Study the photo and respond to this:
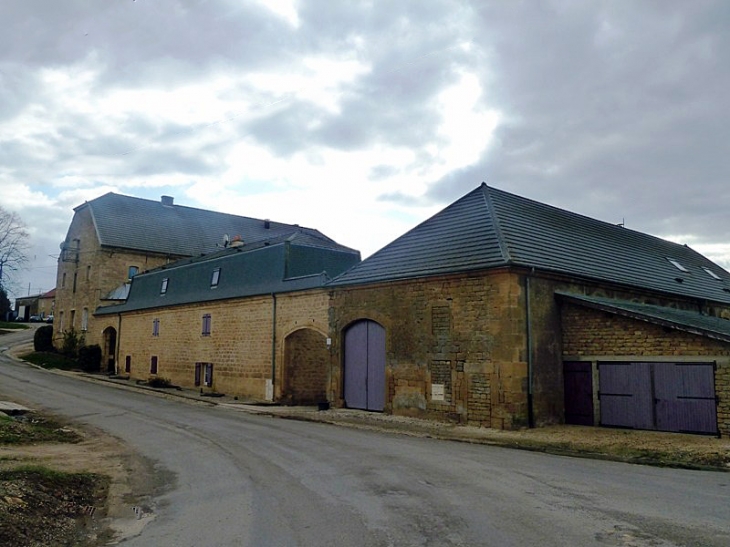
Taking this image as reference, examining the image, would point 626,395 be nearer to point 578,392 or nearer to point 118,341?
point 578,392

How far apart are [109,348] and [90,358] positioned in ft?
4.38

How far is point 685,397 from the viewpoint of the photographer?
1438 cm

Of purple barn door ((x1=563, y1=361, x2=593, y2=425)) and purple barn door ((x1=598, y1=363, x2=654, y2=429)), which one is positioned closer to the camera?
purple barn door ((x1=598, y1=363, x2=654, y2=429))

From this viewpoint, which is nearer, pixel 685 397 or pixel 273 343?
pixel 685 397

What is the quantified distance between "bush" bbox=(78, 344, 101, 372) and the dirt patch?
2773 cm

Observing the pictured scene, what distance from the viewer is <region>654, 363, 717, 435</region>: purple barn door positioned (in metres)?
14.0

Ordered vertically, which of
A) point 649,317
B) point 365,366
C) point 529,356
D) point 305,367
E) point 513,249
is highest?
point 513,249

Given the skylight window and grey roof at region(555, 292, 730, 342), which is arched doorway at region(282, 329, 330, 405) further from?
the skylight window

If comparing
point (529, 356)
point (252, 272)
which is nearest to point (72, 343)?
point (252, 272)

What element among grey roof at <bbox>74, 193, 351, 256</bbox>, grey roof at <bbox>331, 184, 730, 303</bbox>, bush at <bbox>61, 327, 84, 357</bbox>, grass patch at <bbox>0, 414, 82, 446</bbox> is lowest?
grass patch at <bbox>0, 414, 82, 446</bbox>

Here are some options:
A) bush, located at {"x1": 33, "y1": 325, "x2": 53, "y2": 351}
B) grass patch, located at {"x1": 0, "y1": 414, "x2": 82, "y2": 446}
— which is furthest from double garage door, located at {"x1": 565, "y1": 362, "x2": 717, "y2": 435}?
bush, located at {"x1": 33, "y1": 325, "x2": 53, "y2": 351}

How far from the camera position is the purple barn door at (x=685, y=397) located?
1397cm

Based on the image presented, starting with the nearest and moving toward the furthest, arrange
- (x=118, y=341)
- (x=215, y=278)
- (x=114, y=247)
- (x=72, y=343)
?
(x=215, y=278)
(x=118, y=341)
(x=72, y=343)
(x=114, y=247)

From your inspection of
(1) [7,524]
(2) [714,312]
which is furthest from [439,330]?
(2) [714,312]
